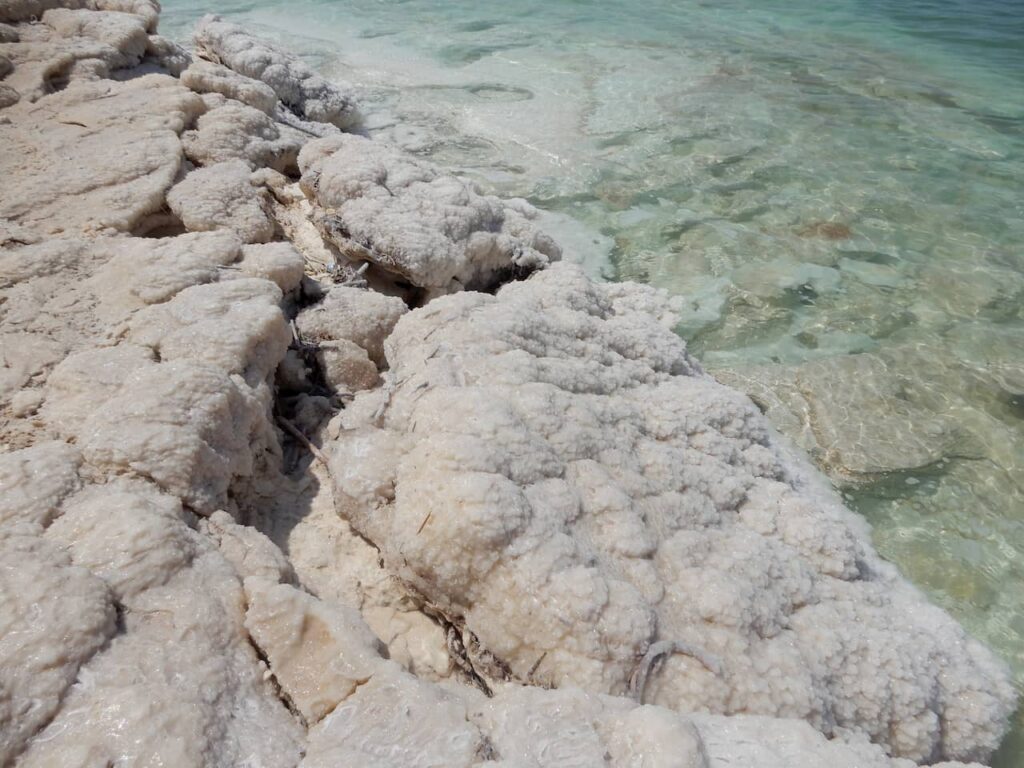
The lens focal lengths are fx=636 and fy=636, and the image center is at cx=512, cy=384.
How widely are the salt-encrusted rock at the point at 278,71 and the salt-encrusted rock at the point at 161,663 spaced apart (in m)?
5.88

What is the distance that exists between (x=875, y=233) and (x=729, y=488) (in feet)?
16.1

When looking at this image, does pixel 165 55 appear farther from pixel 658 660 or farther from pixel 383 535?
pixel 658 660

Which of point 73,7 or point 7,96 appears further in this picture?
point 73,7

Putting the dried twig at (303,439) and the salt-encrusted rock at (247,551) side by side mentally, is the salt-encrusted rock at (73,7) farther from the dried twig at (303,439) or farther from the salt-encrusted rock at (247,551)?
the salt-encrusted rock at (247,551)

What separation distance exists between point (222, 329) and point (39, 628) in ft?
4.46

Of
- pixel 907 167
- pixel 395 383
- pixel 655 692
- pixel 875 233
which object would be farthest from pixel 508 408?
pixel 907 167

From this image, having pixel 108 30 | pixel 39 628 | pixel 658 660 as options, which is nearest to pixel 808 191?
pixel 658 660

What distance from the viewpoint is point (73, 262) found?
9.54 ft

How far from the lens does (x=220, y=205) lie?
3549 mm

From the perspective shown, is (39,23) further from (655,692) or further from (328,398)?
(655,692)

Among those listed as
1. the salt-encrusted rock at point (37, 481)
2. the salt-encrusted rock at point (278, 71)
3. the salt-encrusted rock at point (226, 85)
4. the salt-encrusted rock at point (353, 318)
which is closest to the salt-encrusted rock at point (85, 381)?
the salt-encrusted rock at point (37, 481)

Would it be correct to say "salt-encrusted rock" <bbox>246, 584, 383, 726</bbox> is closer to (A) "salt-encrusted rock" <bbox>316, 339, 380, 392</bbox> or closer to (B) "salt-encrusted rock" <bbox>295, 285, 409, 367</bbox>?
(A) "salt-encrusted rock" <bbox>316, 339, 380, 392</bbox>

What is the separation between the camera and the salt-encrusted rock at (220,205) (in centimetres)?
345

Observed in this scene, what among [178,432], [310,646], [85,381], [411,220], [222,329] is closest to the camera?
[310,646]
